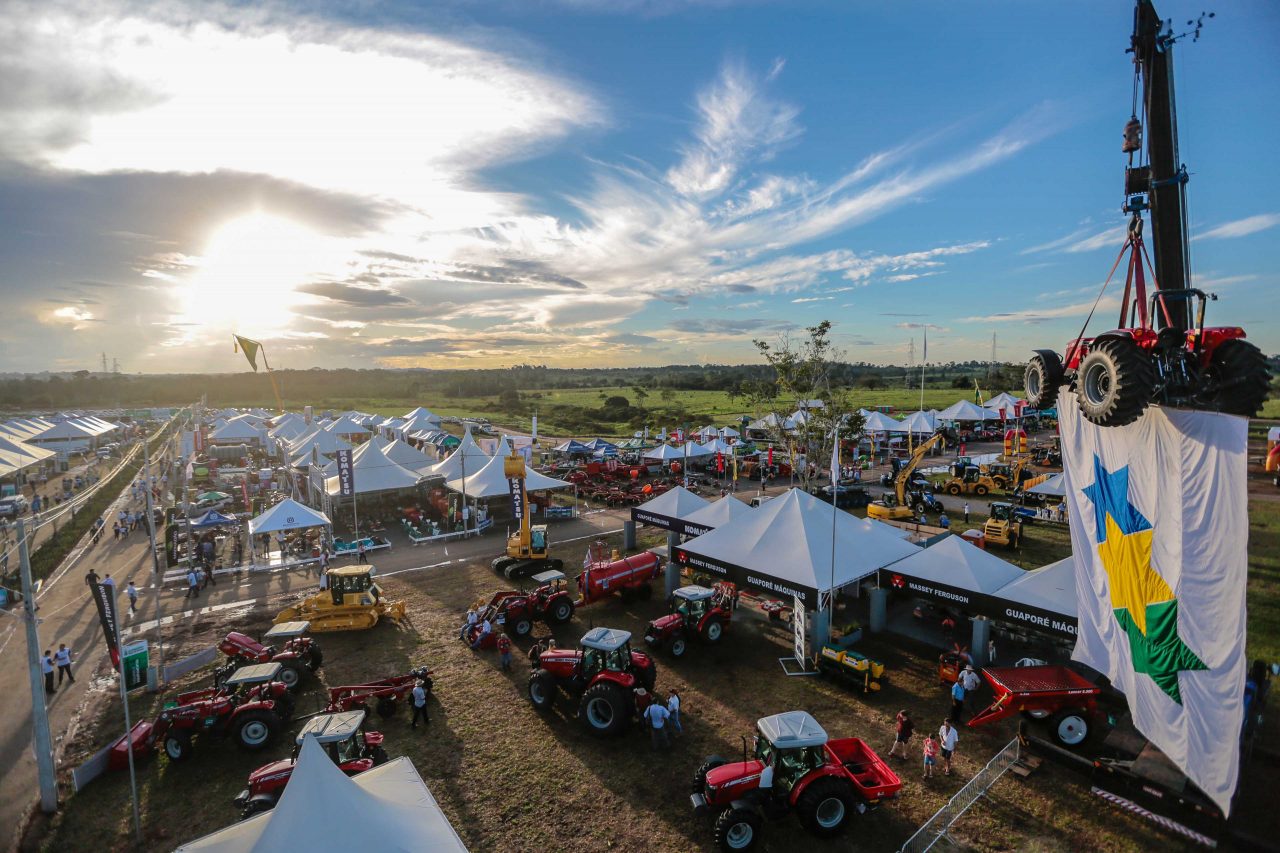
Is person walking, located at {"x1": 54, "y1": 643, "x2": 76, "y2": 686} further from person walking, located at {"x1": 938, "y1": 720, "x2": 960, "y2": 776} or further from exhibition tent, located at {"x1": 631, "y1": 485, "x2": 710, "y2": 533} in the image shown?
person walking, located at {"x1": 938, "y1": 720, "x2": 960, "y2": 776}

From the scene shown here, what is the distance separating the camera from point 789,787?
7.52 meters

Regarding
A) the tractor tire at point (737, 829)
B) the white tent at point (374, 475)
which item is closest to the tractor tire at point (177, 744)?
the tractor tire at point (737, 829)

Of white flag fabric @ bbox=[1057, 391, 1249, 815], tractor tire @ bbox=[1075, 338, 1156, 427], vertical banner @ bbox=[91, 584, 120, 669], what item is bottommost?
vertical banner @ bbox=[91, 584, 120, 669]

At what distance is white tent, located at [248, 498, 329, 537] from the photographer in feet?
59.9

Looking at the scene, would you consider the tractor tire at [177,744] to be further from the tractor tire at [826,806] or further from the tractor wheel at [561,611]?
the tractor tire at [826,806]

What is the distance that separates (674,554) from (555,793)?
720 cm

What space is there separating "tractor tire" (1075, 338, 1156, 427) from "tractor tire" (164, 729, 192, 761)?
1348cm

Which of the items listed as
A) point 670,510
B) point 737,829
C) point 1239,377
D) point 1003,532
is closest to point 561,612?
point 670,510

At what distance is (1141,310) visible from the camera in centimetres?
622

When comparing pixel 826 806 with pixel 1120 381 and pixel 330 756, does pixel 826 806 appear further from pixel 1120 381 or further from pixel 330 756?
pixel 330 756

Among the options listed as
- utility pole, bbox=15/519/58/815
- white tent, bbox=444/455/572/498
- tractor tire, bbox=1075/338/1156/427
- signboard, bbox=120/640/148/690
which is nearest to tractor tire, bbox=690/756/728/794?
tractor tire, bbox=1075/338/1156/427

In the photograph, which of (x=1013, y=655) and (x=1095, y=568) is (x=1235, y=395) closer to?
(x=1095, y=568)

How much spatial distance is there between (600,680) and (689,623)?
11.7ft

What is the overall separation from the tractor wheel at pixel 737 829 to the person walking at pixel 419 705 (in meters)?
5.59
